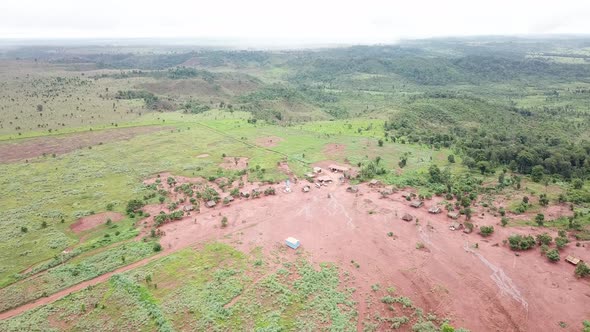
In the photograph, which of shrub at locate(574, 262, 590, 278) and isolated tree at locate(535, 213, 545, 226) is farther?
isolated tree at locate(535, 213, 545, 226)

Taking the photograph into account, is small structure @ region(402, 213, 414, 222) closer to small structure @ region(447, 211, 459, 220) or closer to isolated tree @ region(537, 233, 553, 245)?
small structure @ region(447, 211, 459, 220)

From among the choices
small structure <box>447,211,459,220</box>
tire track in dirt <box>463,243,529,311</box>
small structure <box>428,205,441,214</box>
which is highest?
small structure <box>428,205,441,214</box>

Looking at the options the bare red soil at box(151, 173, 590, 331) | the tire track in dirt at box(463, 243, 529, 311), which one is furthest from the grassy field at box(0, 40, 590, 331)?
the tire track in dirt at box(463, 243, 529, 311)

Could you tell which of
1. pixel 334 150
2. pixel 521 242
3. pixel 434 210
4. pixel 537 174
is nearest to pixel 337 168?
pixel 334 150

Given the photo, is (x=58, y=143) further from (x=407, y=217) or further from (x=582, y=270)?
(x=582, y=270)

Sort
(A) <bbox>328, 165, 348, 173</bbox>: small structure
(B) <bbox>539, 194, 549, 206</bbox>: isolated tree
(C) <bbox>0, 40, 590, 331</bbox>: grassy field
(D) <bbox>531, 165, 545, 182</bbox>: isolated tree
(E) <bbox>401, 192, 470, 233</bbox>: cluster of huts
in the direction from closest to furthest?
(C) <bbox>0, 40, 590, 331</bbox>: grassy field → (E) <bbox>401, 192, 470, 233</bbox>: cluster of huts → (B) <bbox>539, 194, 549, 206</bbox>: isolated tree → (D) <bbox>531, 165, 545, 182</bbox>: isolated tree → (A) <bbox>328, 165, 348, 173</bbox>: small structure

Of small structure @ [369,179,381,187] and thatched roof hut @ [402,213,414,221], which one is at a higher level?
small structure @ [369,179,381,187]

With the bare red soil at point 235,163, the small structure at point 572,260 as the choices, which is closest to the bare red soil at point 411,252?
the small structure at point 572,260

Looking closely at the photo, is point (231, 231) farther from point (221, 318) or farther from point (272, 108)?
point (272, 108)
